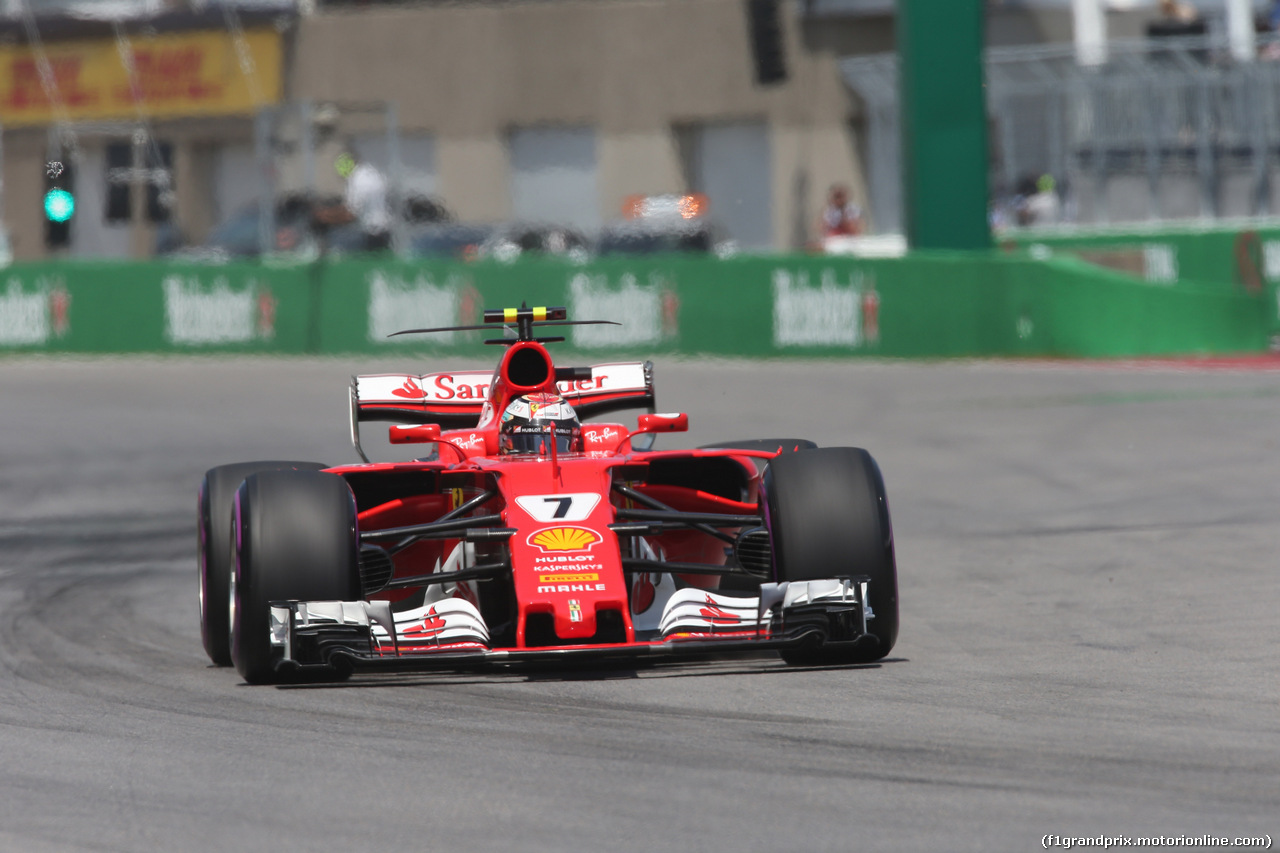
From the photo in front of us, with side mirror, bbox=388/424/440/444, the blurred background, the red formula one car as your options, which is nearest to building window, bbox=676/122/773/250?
the blurred background

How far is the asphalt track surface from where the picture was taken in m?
5.01

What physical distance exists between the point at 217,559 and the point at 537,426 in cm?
129

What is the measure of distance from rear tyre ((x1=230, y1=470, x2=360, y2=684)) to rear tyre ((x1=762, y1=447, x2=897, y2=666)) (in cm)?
144

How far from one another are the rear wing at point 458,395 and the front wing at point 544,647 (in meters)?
1.88

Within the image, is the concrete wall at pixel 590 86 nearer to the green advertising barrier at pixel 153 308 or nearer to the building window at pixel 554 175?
the building window at pixel 554 175

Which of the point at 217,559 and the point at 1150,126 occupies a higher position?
the point at 1150,126

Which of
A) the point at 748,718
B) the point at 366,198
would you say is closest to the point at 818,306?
the point at 366,198

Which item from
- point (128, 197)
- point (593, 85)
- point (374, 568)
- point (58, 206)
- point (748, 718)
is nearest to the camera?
point (748, 718)

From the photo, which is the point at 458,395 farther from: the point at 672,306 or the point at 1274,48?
the point at 1274,48

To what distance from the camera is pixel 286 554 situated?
6.92 metres

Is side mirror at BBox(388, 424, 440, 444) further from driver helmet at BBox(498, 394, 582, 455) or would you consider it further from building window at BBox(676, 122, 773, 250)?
building window at BBox(676, 122, 773, 250)

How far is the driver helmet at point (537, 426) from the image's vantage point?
7.96m

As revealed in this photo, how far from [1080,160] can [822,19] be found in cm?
1318

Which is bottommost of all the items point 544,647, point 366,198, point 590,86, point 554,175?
point 544,647
